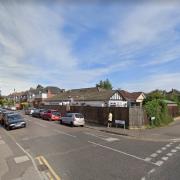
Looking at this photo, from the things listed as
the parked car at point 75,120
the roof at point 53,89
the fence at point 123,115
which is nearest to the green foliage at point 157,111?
the fence at point 123,115

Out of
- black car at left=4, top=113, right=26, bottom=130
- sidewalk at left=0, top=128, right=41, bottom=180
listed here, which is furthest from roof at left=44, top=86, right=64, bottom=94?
sidewalk at left=0, top=128, right=41, bottom=180

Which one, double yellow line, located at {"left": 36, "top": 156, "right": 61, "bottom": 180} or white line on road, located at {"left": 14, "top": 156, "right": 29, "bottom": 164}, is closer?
double yellow line, located at {"left": 36, "top": 156, "right": 61, "bottom": 180}

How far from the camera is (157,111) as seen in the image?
25828 mm

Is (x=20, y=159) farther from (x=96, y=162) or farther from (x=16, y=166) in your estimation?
(x=96, y=162)

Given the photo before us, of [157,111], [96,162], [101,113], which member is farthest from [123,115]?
[96,162]

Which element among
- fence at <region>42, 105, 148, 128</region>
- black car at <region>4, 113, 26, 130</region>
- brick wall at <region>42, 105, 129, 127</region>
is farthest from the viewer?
brick wall at <region>42, 105, 129, 127</region>

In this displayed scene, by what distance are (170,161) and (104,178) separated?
3782 mm

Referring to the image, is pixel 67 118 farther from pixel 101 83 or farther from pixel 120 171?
pixel 101 83

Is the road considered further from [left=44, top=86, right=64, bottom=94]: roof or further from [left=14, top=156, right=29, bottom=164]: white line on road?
[left=44, top=86, right=64, bottom=94]: roof

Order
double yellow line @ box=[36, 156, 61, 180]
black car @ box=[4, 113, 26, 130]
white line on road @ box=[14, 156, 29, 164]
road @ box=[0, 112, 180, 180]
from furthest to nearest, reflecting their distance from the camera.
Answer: black car @ box=[4, 113, 26, 130]
white line on road @ box=[14, 156, 29, 164]
road @ box=[0, 112, 180, 180]
double yellow line @ box=[36, 156, 61, 180]

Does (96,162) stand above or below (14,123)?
below

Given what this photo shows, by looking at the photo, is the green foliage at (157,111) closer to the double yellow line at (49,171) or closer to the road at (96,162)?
the road at (96,162)

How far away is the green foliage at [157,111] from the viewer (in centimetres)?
2500

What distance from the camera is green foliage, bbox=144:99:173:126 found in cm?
2500
